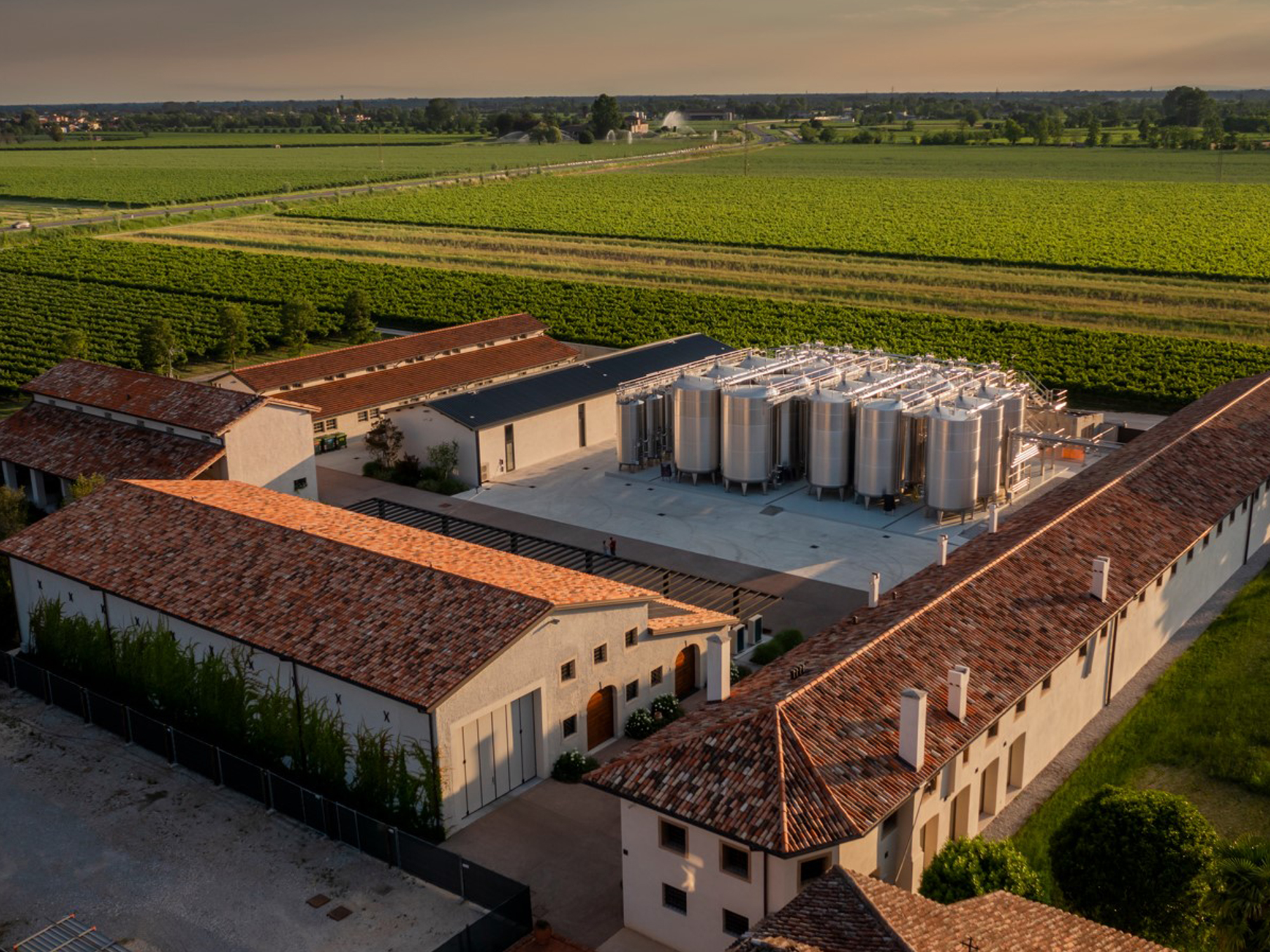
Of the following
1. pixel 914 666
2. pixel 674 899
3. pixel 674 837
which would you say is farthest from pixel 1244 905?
pixel 674 899

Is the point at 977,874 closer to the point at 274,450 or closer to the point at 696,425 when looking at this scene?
the point at 696,425

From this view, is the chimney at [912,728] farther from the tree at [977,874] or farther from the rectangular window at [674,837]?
the rectangular window at [674,837]

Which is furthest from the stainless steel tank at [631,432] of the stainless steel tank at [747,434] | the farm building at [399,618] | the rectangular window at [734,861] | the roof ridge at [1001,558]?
the rectangular window at [734,861]

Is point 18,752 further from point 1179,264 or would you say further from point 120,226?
point 120,226

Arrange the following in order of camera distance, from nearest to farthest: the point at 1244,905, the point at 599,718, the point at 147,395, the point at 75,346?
the point at 1244,905
the point at 599,718
the point at 147,395
the point at 75,346

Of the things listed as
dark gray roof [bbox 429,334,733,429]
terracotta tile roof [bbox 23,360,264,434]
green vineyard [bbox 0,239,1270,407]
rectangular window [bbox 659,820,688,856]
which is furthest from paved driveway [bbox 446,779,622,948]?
green vineyard [bbox 0,239,1270,407]

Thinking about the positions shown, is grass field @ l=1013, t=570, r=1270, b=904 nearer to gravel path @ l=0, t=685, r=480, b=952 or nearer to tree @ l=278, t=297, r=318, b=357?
gravel path @ l=0, t=685, r=480, b=952

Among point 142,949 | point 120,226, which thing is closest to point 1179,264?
point 142,949
